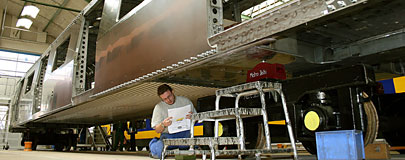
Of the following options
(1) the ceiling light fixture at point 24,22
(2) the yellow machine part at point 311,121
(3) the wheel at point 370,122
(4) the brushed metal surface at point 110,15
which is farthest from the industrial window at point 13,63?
(3) the wheel at point 370,122

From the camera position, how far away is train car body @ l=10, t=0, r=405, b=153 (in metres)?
1.85

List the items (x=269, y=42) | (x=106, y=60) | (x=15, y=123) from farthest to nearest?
1. (x=15, y=123)
2. (x=106, y=60)
3. (x=269, y=42)

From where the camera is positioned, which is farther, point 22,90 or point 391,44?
point 22,90

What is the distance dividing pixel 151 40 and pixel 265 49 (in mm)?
1298

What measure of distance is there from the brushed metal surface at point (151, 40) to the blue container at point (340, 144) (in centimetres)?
101

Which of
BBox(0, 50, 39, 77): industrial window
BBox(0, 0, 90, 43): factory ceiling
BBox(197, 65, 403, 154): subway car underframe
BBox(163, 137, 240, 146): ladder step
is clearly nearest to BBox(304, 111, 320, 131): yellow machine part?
BBox(197, 65, 403, 154): subway car underframe

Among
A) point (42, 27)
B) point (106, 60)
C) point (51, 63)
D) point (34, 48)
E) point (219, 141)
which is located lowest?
point (219, 141)

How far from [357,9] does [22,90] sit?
31.7 feet

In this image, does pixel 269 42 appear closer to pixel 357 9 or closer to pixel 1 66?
pixel 357 9

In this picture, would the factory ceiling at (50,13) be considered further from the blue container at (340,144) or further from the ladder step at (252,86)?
the blue container at (340,144)

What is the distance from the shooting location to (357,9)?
4.86ft

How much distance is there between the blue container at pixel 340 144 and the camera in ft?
Result: 6.04

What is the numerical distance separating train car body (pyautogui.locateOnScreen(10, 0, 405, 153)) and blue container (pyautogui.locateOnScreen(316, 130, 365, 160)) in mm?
73

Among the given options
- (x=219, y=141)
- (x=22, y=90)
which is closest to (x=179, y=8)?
(x=219, y=141)
